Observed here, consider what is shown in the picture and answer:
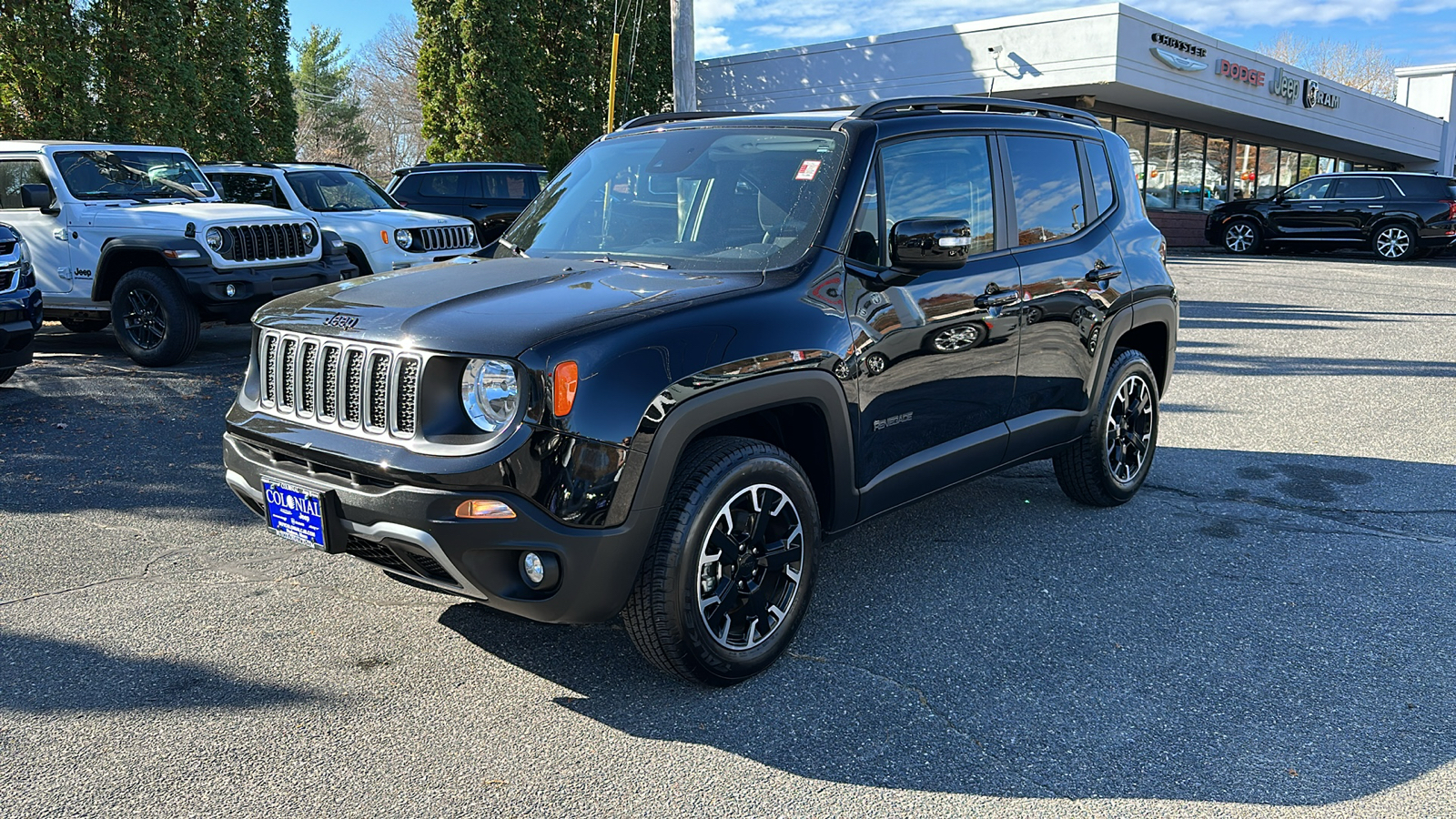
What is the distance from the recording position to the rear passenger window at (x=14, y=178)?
10047 mm

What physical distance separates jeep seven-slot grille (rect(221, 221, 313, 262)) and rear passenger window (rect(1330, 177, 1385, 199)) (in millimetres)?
20877

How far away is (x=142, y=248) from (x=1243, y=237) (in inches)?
863

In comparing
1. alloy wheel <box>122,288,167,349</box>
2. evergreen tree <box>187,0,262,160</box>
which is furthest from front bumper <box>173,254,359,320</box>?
evergreen tree <box>187,0,262,160</box>

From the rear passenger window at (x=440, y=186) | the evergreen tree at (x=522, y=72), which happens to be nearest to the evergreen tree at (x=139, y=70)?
the rear passenger window at (x=440, y=186)

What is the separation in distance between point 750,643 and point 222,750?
1.61 m

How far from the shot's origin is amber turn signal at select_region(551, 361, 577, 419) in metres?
3.09

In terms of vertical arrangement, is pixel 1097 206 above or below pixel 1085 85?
below

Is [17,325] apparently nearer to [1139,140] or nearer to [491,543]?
[491,543]

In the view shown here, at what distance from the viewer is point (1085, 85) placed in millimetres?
24438

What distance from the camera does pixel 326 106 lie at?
62.5 m

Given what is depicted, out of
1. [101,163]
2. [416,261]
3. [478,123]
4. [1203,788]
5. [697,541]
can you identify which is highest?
[478,123]

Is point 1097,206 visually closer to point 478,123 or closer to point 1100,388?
point 1100,388

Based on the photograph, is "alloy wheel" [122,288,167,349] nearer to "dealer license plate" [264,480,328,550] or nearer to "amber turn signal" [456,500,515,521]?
"dealer license plate" [264,480,328,550]

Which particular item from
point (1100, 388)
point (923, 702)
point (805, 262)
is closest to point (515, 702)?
point (923, 702)
